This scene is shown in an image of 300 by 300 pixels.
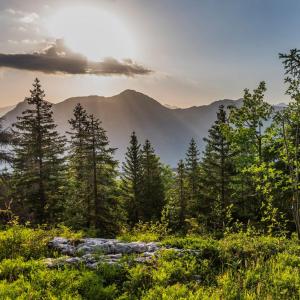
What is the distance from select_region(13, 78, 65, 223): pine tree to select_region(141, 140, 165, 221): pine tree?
16129 mm

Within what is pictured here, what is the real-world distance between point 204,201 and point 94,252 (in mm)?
27668

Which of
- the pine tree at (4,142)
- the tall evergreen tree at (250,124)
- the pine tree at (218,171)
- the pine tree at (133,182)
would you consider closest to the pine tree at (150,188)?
the pine tree at (133,182)

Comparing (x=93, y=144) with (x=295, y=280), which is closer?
(x=295, y=280)

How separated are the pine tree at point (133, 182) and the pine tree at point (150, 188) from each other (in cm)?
101

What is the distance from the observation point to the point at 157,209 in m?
45.2

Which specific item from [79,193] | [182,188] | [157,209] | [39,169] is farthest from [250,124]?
[182,188]

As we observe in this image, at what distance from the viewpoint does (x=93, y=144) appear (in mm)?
28141

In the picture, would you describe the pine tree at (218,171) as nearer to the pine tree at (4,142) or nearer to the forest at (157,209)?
the forest at (157,209)

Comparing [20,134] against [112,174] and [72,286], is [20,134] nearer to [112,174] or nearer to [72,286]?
[112,174]

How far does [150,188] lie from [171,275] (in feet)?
126

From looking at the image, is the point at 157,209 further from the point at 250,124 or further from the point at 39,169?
the point at 250,124

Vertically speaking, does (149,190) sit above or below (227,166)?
below

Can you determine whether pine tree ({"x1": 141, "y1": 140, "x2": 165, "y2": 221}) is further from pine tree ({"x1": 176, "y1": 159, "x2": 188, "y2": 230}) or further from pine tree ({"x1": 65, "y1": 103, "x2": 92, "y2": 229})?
pine tree ({"x1": 65, "y1": 103, "x2": 92, "y2": 229})

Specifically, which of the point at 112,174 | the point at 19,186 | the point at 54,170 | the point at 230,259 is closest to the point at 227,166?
the point at 112,174
